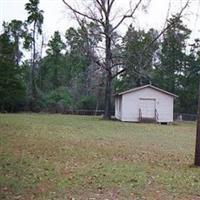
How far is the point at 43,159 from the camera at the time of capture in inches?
440

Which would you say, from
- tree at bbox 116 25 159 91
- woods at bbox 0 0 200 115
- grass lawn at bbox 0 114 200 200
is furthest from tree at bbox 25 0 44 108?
grass lawn at bbox 0 114 200 200

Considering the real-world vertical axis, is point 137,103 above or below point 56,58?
below

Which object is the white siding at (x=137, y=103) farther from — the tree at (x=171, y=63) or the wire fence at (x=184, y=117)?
the tree at (x=171, y=63)

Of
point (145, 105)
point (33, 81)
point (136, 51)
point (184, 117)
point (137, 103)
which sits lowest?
point (184, 117)

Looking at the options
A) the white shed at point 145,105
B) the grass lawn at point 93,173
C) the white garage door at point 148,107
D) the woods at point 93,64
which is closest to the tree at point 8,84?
the woods at point 93,64

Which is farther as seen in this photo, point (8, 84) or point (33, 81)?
point (33, 81)

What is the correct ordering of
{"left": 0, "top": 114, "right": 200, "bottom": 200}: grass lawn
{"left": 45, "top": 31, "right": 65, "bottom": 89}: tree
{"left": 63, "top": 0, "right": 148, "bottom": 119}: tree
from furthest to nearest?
{"left": 45, "top": 31, "right": 65, "bottom": 89}: tree → {"left": 63, "top": 0, "right": 148, "bottom": 119}: tree → {"left": 0, "top": 114, "right": 200, "bottom": 200}: grass lawn

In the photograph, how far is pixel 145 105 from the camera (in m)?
37.0

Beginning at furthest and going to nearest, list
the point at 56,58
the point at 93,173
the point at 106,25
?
the point at 56,58
the point at 106,25
the point at 93,173

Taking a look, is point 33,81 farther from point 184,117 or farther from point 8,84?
point 184,117

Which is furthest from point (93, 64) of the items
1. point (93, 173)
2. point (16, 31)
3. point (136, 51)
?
point (93, 173)

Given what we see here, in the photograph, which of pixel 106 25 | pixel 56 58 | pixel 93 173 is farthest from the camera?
pixel 56 58

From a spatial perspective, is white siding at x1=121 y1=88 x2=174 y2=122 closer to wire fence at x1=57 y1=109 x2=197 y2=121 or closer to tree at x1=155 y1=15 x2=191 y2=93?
wire fence at x1=57 y1=109 x2=197 y2=121

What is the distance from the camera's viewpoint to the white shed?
120 feet
